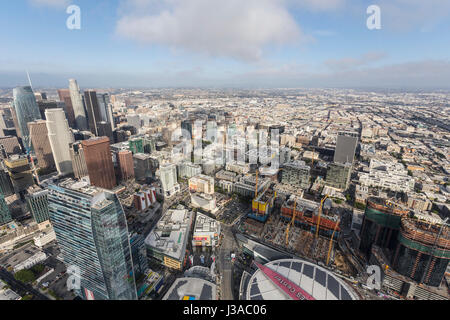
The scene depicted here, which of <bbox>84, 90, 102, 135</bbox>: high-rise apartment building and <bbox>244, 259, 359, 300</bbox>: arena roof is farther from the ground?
<bbox>84, 90, 102, 135</bbox>: high-rise apartment building

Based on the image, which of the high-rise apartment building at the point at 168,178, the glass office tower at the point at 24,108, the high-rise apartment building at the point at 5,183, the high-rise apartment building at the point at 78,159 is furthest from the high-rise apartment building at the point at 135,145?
the glass office tower at the point at 24,108

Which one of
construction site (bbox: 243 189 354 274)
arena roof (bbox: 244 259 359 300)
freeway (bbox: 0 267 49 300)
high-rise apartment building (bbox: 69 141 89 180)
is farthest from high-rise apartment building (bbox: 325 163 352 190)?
high-rise apartment building (bbox: 69 141 89 180)

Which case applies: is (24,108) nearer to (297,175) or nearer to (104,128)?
(104,128)

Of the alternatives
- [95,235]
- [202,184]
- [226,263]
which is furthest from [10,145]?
[226,263]

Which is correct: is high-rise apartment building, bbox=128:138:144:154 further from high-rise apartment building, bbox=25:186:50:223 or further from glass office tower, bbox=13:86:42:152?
glass office tower, bbox=13:86:42:152

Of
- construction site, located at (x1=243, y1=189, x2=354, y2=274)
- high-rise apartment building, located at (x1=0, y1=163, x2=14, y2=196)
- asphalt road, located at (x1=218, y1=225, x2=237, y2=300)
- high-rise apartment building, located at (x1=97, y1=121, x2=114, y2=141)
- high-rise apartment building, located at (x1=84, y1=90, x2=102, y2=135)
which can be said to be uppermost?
high-rise apartment building, located at (x1=84, y1=90, x2=102, y2=135)
